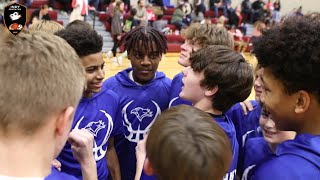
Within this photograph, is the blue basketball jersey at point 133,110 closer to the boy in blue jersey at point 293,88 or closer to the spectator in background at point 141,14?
the boy in blue jersey at point 293,88

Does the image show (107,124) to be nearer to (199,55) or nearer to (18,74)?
(199,55)

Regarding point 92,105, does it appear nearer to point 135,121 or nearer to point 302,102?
point 135,121

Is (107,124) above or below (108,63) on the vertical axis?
above

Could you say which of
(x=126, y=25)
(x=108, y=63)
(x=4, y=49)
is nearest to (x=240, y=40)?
(x=126, y=25)

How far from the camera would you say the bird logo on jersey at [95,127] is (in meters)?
2.01

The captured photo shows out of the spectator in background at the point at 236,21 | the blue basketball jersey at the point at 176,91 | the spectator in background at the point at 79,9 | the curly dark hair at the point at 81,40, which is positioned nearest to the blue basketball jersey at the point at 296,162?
the curly dark hair at the point at 81,40

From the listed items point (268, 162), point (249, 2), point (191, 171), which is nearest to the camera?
point (191, 171)

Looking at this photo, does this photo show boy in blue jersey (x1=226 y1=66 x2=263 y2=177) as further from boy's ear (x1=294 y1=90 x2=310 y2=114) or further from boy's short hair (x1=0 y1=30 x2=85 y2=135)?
boy's short hair (x1=0 y1=30 x2=85 y2=135)

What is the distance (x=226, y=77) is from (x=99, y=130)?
2.37ft

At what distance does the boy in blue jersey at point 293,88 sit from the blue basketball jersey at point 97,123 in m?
1.02

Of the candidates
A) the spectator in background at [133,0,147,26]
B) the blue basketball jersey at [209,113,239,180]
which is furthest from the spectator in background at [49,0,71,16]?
the blue basketball jersey at [209,113,239,180]

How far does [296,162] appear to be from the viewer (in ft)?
3.56

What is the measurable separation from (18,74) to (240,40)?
13.9 m

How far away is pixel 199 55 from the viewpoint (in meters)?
1.97
